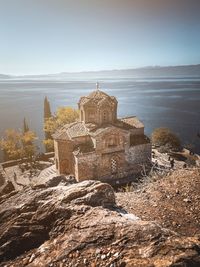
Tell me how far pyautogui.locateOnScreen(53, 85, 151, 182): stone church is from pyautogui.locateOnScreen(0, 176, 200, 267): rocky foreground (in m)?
18.4

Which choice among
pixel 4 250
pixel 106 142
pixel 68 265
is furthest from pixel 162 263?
pixel 106 142

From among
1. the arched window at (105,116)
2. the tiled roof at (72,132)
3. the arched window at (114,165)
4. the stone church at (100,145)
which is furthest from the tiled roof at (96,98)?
the arched window at (114,165)

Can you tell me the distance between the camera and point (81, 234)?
6.21m

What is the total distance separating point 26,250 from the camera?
22.3 ft

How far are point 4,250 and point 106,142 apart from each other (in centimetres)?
2121

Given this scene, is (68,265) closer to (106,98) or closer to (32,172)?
(106,98)

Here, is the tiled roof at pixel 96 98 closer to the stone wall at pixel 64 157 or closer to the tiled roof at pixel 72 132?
the tiled roof at pixel 72 132

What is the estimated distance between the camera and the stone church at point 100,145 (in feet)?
89.4

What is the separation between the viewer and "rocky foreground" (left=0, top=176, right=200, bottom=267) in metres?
5.07

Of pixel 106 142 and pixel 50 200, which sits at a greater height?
pixel 50 200

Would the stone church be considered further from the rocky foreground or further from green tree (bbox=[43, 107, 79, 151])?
the rocky foreground

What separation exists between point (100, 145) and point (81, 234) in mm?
21145

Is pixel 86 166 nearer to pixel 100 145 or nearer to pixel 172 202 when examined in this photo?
pixel 100 145

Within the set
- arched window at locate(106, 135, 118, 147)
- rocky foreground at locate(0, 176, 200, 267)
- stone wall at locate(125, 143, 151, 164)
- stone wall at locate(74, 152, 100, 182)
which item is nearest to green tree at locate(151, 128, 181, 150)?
stone wall at locate(125, 143, 151, 164)
